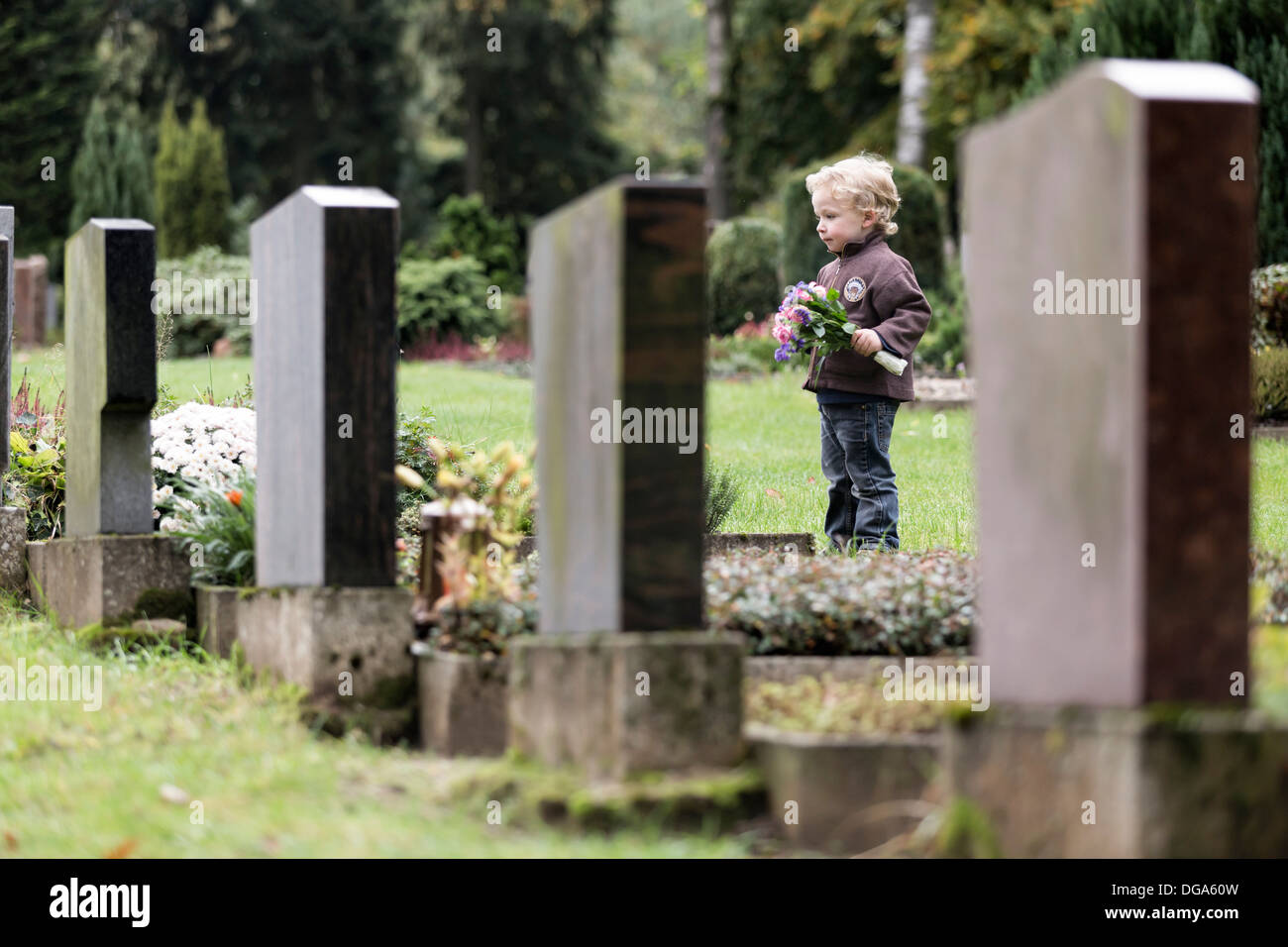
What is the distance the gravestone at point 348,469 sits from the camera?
429 centimetres

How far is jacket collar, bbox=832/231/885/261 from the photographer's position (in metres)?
6.33

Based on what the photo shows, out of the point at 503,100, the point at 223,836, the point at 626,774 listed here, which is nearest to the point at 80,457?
the point at 223,836

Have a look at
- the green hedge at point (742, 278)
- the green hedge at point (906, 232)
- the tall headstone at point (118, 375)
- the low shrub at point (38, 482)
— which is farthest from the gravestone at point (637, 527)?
the green hedge at point (742, 278)

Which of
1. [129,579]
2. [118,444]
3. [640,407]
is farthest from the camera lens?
[118,444]

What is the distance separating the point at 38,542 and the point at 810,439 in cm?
601

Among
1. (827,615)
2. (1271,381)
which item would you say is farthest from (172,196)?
(827,615)

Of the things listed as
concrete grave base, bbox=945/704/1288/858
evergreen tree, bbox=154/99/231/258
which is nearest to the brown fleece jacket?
concrete grave base, bbox=945/704/1288/858

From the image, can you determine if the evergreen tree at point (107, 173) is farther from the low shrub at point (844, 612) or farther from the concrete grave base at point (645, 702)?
the concrete grave base at point (645, 702)

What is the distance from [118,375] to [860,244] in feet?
9.59

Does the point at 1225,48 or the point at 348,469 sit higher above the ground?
the point at 1225,48

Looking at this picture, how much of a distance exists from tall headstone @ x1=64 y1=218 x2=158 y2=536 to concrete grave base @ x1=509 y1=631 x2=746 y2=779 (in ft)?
8.05

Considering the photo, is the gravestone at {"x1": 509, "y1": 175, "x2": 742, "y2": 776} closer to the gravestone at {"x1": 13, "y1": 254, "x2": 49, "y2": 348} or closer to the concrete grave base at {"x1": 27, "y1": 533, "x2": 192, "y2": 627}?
the concrete grave base at {"x1": 27, "y1": 533, "x2": 192, "y2": 627}

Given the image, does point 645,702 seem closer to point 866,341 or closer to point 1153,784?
point 1153,784

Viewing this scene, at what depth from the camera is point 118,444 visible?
211 inches
